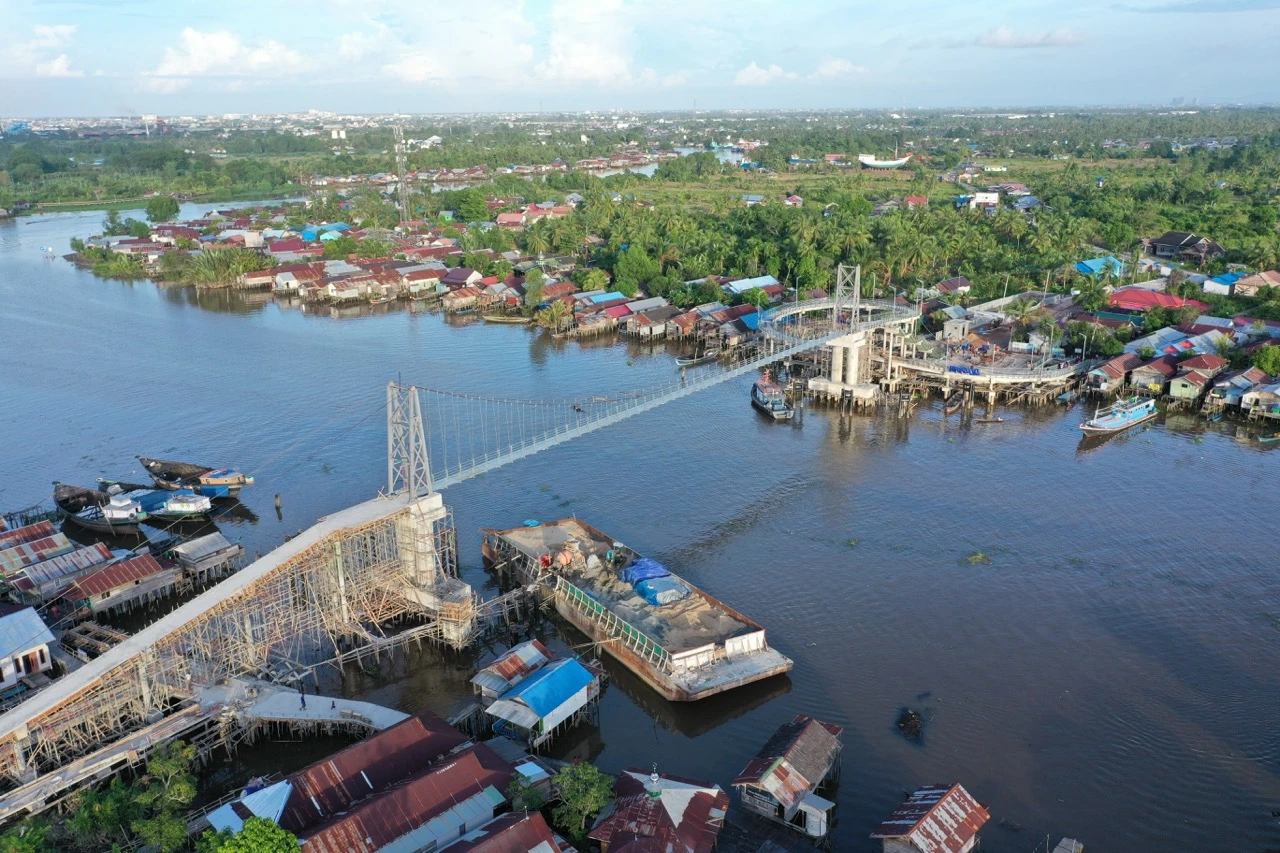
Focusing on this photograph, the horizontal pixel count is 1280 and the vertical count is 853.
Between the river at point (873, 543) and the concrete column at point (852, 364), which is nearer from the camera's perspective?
the river at point (873, 543)

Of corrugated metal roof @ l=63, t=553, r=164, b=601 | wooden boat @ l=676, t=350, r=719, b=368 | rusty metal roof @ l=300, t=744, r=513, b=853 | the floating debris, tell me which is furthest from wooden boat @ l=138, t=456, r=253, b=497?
the floating debris

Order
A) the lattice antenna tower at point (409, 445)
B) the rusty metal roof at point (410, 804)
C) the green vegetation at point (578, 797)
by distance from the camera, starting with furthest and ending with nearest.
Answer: the lattice antenna tower at point (409, 445), the green vegetation at point (578, 797), the rusty metal roof at point (410, 804)

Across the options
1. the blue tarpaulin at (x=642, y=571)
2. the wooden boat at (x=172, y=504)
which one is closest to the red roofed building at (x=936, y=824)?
the blue tarpaulin at (x=642, y=571)

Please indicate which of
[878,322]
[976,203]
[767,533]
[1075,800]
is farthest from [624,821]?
[976,203]

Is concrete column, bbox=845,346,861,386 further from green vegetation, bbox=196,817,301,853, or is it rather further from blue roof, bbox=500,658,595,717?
green vegetation, bbox=196,817,301,853

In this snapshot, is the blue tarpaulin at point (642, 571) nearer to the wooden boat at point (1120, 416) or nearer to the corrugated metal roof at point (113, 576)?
the corrugated metal roof at point (113, 576)

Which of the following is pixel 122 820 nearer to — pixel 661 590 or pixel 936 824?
pixel 661 590

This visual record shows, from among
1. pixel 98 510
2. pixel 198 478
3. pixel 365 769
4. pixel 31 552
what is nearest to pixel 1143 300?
pixel 198 478

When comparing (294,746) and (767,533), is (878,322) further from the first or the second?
(294,746)
